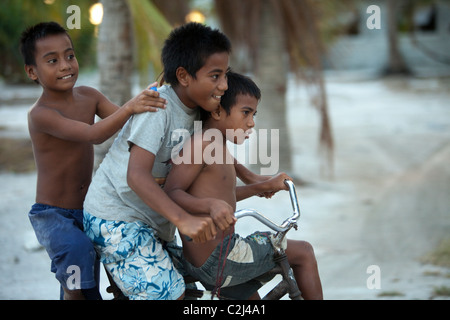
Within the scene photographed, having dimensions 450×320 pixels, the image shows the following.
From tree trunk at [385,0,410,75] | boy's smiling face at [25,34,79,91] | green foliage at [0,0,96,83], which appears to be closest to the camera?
boy's smiling face at [25,34,79,91]

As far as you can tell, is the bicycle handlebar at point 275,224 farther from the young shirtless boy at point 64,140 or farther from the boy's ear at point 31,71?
the boy's ear at point 31,71

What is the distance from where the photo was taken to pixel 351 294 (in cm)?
411

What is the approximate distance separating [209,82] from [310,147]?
8859 millimetres

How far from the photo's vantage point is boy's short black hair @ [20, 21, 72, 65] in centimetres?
229

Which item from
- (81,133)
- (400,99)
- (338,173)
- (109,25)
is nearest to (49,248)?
(81,133)

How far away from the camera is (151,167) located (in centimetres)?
201

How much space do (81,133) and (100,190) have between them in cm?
23

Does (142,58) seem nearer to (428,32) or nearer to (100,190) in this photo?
(100,190)

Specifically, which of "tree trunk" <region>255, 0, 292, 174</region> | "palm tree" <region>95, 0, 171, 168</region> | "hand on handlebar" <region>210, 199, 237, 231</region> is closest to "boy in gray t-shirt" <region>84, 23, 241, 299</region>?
"hand on handlebar" <region>210, 199, 237, 231</region>

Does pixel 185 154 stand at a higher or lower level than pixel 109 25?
lower

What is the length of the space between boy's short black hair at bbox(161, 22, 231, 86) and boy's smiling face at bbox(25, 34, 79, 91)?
1.39 ft

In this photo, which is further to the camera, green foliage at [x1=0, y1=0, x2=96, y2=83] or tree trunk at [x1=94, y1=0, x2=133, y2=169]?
green foliage at [x1=0, y1=0, x2=96, y2=83]

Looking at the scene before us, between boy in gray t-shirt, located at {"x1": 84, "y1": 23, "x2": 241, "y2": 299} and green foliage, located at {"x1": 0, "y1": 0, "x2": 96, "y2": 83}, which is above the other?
green foliage, located at {"x1": 0, "y1": 0, "x2": 96, "y2": 83}

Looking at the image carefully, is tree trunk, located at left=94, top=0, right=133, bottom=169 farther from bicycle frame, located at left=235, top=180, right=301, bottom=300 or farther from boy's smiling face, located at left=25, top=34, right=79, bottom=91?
bicycle frame, located at left=235, top=180, right=301, bottom=300
